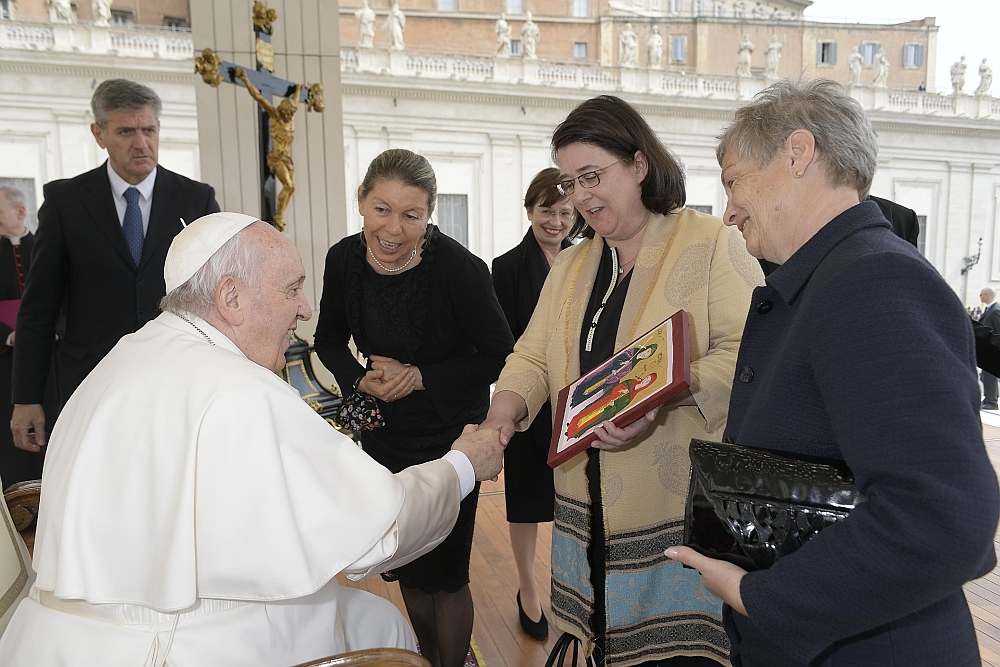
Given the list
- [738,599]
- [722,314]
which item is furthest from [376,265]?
[738,599]

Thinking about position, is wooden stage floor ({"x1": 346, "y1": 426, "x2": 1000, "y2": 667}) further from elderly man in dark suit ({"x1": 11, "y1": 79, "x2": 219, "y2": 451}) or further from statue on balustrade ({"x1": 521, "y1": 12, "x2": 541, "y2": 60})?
statue on balustrade ({"x1": 521, "y1": 12, "x2": 541, "y2": 60})

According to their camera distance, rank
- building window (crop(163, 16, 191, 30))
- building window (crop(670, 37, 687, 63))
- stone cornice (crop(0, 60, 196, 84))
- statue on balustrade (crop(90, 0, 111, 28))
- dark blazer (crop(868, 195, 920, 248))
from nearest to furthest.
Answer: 1. dark blazer (crop(868, 195, 920, 248))
2. stone cornice (crop(0, 60, 196, 84))
3. statue on balustrade (crop(90, 0, 111, 28))
4. building window (crop(163, 16, 191, 30))
5. building window (crop(670, 37, 687, 63))

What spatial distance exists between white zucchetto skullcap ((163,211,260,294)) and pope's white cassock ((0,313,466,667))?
169 millimetres

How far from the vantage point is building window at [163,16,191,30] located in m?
19.8

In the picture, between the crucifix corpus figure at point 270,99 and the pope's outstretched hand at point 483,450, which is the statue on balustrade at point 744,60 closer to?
the crucifix corpus figure at point 270,99

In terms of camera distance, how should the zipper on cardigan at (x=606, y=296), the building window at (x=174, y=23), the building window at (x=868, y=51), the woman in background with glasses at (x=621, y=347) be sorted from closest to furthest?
the woman in background with glasses at (x=621, y=347) < the zipper on cardigan at (x=606, y=296) < the building window at (x=174, y=23) < the building window at (x=868, y=51)

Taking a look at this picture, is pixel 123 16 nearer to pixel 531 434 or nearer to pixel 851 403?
pixel 531 434

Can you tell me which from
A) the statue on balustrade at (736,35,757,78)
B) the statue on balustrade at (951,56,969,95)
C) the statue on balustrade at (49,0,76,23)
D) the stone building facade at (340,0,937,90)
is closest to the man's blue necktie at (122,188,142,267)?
the statue on balustrade at (49,0,76,23)

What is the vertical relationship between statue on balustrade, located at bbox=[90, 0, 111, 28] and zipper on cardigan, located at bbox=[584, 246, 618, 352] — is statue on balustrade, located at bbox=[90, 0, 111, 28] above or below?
above

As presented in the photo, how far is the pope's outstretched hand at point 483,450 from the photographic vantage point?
185cm

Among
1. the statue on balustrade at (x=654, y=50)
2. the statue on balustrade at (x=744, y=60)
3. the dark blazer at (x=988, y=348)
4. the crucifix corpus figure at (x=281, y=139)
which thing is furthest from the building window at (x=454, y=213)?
the dark blazer at (x=988, y=348)

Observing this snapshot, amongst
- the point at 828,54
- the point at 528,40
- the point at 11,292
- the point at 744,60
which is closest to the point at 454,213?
the point at 528,40

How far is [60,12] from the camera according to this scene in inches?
590

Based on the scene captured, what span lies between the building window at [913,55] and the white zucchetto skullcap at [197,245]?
38749mm
